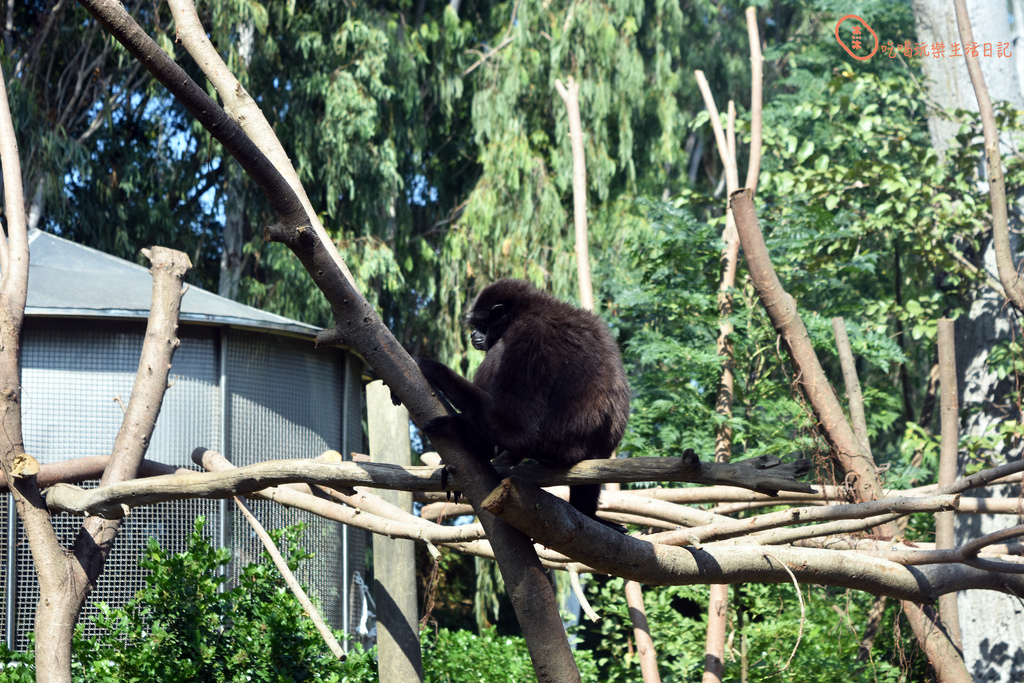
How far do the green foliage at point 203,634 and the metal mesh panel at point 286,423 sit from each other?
94 cm

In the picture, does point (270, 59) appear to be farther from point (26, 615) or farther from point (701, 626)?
point (701, 626)

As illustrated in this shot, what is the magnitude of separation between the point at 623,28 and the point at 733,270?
634 centimetres

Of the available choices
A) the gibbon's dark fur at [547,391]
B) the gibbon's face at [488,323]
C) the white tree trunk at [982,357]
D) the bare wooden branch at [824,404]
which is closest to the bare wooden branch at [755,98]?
the bare wooden branch at [824,404]

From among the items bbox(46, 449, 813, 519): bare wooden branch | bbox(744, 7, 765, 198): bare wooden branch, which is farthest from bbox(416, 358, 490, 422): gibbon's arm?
bbox(744, 7, 765, 198): bare wooden branch

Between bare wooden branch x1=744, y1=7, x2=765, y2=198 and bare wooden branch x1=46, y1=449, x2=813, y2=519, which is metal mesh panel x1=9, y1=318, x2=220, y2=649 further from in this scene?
bare wooden branch x1=744, y1=7, x2=765, y2=198

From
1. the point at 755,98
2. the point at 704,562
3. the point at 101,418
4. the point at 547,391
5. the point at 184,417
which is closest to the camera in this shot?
the point at 547,391

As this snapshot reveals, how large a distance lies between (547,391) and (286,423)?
4.44 m

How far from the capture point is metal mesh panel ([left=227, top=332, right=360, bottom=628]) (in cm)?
716

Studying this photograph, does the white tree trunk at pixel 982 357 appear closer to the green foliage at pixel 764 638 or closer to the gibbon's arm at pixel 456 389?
the green foliage at pixel 764 638

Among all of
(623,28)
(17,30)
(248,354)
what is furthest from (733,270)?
(17,30)

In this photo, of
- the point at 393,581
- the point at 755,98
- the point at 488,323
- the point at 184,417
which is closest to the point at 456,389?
the point at 488,323

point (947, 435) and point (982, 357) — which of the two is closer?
point (947, 435)

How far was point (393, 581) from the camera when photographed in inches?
218

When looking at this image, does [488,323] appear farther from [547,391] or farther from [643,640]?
[643,640]
